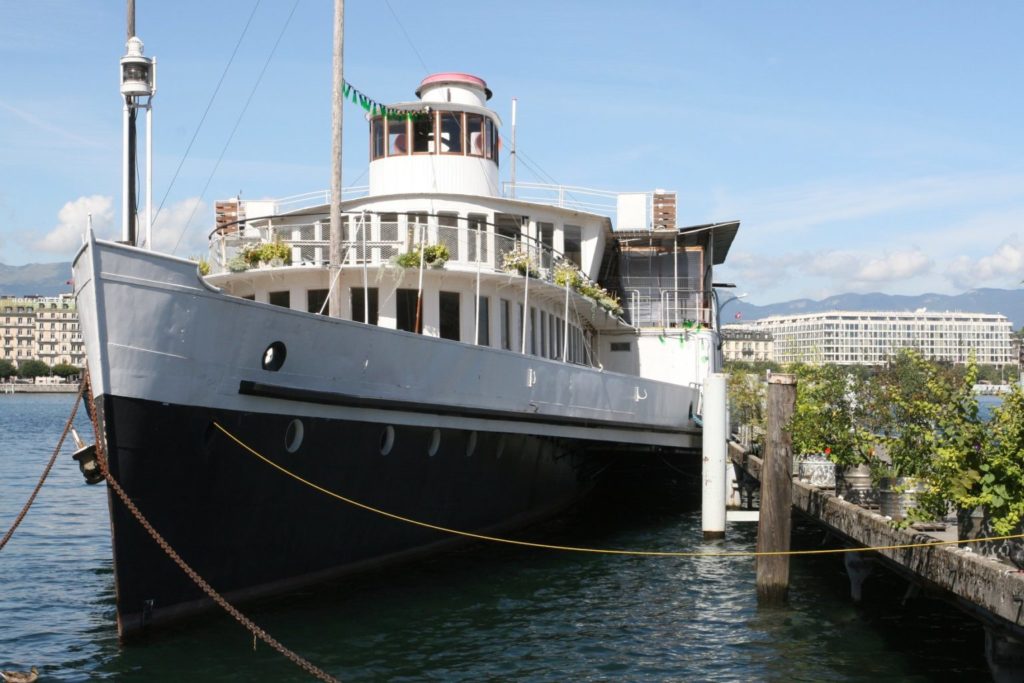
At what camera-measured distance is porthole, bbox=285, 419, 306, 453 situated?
11.5m

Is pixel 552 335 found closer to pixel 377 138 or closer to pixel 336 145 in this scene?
pixel 377 138

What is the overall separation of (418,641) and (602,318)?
35.8 ft

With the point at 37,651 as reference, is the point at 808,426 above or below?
above

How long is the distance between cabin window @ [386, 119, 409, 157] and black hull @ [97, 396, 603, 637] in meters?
6.32

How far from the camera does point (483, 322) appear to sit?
15.9 meters

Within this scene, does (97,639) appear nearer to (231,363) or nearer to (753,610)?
(231,363)

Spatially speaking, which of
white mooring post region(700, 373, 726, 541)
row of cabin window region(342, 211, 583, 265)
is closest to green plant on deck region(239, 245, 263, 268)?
row of cabin window region(342, 211, 583, 265)

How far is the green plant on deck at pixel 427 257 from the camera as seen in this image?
14.5 m

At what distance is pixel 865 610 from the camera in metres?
12.7

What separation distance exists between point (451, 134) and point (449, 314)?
4.69m

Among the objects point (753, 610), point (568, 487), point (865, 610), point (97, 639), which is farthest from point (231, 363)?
point (568, 487)

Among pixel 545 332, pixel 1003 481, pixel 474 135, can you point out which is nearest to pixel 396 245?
pixel 545 332

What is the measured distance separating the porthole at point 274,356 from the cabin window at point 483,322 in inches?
190

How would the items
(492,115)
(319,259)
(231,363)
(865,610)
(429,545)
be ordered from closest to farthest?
(231,363) < (865,610) < (429,545) < (319,259) < (492,115)
